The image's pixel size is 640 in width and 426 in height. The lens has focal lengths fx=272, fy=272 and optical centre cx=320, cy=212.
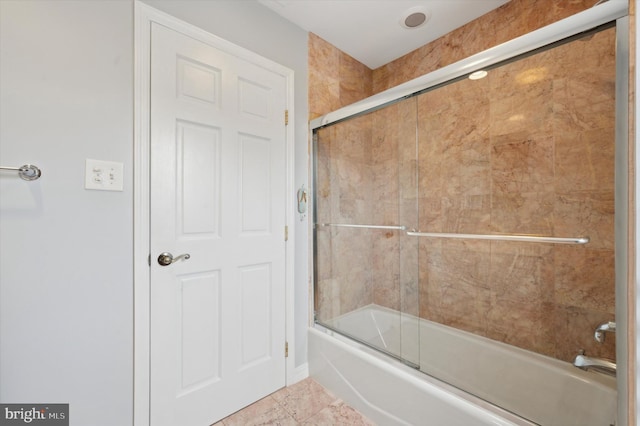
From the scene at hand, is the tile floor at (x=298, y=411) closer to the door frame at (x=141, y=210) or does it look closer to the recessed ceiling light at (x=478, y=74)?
the door frame at (x=141, y=210)

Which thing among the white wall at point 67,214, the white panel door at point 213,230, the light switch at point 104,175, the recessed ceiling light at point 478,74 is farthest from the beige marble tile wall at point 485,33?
the light switch at point 104,175

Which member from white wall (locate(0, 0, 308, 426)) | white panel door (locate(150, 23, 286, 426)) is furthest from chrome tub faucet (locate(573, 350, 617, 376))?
white wall (locate(0, 0, 308, 426))

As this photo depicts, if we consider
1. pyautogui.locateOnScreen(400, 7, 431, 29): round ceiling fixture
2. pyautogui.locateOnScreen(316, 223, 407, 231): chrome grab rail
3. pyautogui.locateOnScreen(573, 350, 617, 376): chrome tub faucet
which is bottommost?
pyautogui.locateOnScreen(573, 350, 617, 376): chrome tub faucet

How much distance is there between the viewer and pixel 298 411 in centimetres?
154

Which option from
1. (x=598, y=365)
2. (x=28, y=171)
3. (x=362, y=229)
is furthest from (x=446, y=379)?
(x=28, y=171)

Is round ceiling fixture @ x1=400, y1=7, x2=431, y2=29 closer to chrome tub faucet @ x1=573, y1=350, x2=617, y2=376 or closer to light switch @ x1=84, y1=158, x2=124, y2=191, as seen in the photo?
light switch @ x1=84, y1=158, x2=124, y2=191

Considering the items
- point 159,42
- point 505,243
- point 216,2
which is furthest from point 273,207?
point 505,243

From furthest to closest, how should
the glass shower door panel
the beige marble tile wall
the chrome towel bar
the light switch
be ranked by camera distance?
the glass shower door panel → the beige marble tile wall → the light switch → the chrome towel bar

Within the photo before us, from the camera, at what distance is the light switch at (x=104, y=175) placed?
1112mm

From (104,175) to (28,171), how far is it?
22cm

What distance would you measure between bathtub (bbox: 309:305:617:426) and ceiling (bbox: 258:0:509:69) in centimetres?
209

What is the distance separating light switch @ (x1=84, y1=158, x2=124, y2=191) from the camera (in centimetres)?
111

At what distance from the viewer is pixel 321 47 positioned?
2.06 meters

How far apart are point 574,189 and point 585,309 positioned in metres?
0.66
